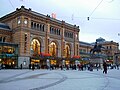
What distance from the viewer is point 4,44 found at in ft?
179

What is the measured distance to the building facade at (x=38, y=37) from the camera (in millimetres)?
57438

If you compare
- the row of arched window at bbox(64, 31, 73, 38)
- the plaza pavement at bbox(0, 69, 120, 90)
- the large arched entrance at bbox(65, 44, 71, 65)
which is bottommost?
the plaza pavement at bbox(0, 69, 120, 90)

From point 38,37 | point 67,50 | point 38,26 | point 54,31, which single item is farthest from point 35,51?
point 67,50

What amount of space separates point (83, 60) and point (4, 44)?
4119cm

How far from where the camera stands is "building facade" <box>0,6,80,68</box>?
188 feet

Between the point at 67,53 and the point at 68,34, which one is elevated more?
the point at 68,34

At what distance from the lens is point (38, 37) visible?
6284 centimetres

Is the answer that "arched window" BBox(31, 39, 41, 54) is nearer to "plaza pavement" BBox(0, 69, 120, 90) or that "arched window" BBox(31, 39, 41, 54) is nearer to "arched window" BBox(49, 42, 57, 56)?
"arched window" BBox(49, 42, 57, 56)

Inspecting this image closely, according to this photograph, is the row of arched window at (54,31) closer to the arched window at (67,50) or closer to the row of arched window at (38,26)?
the row of arched window at (38,26)

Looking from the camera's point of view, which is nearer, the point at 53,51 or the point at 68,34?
the point at 53,51

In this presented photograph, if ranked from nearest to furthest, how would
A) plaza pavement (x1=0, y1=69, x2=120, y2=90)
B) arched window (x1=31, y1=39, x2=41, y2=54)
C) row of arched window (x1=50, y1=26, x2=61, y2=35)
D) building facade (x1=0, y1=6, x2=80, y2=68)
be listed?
plaza pavement (x1=0, y1=69, x2=120, y2=90) < building facade (x1=0, y1=6, x2=80, y2=68) < arched window (x1=31, y1=39, x2=41, y2=54) < row of arched window (x1=50, y1=26, x2=61, y2=35)

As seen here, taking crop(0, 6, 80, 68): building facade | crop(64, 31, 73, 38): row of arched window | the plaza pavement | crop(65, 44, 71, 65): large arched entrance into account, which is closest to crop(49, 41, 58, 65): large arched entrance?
crop(0, 6, 80, 68): building facade

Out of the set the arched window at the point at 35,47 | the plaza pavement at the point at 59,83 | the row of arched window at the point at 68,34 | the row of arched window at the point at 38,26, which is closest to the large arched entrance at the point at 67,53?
the row of arched window at the point at 68,34

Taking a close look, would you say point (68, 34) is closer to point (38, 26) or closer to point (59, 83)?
point (38, 26)
